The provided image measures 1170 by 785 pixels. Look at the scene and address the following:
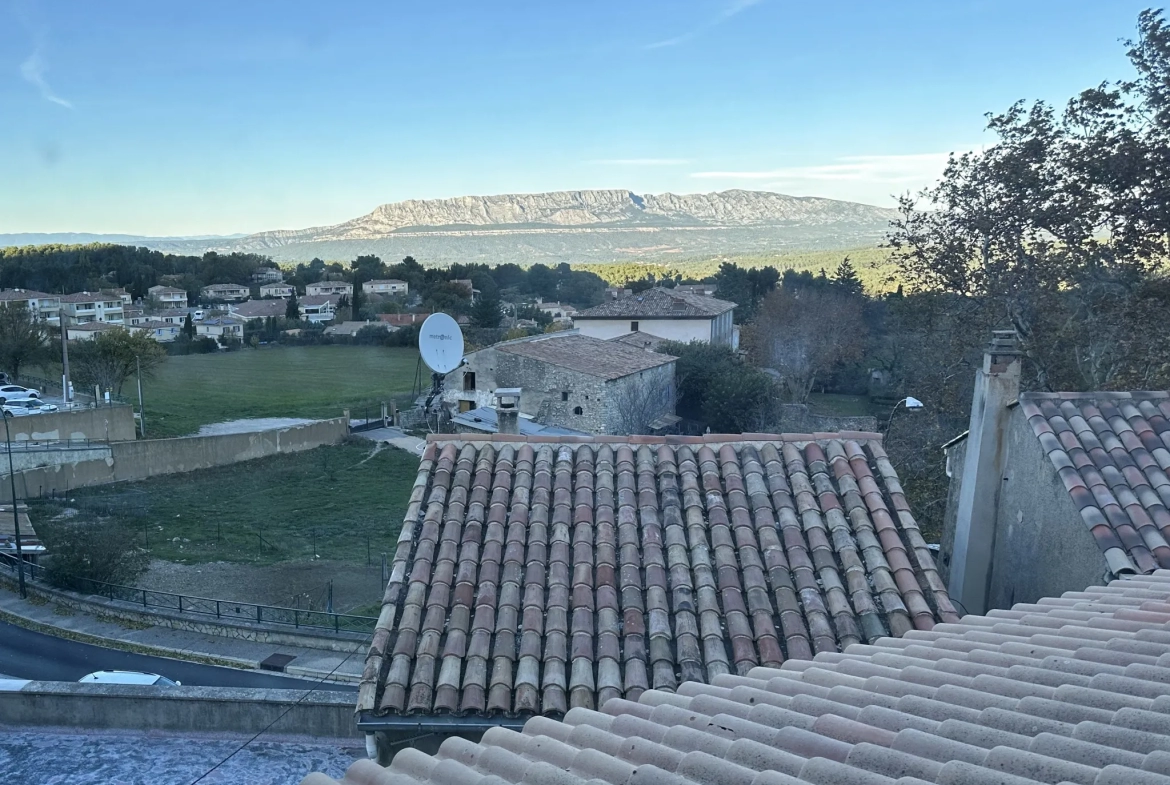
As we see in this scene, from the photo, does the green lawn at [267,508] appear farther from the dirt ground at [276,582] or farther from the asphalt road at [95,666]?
the asphalt road at [95,666]

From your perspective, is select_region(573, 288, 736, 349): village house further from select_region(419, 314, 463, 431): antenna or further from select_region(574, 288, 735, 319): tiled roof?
select_region(419, 314, 463, 431): antenna

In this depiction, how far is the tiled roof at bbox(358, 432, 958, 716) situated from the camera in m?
5.31

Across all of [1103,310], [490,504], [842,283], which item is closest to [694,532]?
[490,504]

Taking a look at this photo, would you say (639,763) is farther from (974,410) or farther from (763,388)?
(763,388)

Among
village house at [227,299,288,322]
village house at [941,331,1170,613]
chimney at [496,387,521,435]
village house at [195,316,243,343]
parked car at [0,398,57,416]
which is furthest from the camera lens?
village house at [227,299,288,322]

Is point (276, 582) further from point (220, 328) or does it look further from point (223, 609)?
point (220, 328)

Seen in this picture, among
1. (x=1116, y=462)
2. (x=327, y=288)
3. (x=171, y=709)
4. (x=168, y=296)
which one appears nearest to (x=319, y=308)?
(x=327, y=288)

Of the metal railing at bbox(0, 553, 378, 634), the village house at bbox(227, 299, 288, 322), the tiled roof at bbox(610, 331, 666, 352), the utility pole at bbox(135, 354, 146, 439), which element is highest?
the village house at bbox(227, 299, 288, 322)

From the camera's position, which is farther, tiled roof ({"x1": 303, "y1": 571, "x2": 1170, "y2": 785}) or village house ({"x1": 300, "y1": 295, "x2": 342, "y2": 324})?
village house ({"x1": 300, "y1": 295, "x2": 342, "y2": 324})

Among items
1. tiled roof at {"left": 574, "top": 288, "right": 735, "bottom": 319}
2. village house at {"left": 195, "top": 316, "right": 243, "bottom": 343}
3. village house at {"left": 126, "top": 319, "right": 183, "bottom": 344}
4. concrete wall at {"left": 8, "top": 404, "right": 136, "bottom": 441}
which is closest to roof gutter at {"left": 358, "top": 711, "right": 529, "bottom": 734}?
concrete wall at {"left": 8, "top": 404, "right": 136, "bottom": 441}

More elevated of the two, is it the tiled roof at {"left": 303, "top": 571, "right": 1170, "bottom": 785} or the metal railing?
the tiled roof at {"left": 303, "top": 571, "right": 1170, "bottom": 785}

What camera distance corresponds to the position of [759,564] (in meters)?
6.15

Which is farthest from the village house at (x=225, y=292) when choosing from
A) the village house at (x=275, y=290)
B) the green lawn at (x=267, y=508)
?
the green lawn at (x=267, y=508)

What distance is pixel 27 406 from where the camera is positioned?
33.8 metres
